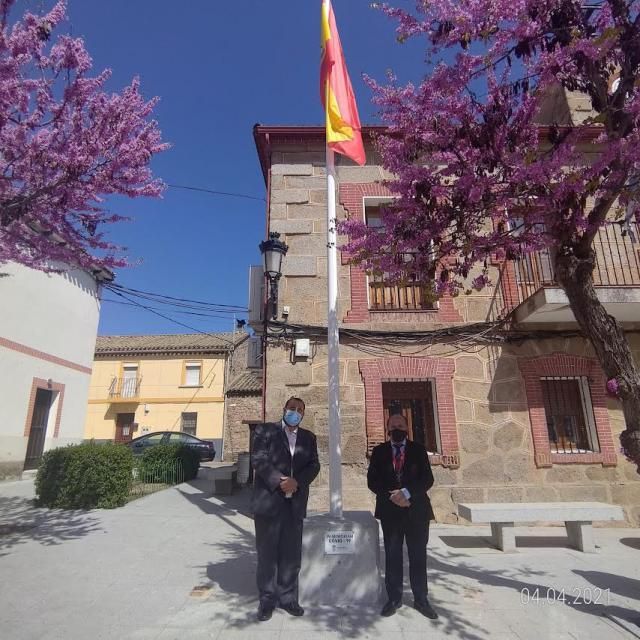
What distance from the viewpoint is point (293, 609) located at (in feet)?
11.7

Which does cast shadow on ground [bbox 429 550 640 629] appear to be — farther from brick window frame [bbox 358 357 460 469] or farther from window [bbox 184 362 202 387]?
window [bbox 184 362 202 387]

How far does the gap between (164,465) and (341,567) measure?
9135mm

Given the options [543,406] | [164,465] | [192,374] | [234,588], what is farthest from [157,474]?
[192,374]

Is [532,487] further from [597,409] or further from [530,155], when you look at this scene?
[530,155]

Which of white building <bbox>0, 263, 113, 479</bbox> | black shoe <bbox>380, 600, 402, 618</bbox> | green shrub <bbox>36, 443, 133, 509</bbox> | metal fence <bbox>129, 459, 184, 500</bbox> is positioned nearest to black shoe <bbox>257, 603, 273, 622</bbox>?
black shoe <bbox>380, 600, 402, 618</bbox>

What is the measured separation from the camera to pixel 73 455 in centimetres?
786

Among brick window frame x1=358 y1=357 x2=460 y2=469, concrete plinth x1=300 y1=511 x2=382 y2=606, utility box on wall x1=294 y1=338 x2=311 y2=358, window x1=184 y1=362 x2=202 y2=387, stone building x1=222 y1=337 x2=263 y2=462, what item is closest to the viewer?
concrete plinth x1=300 y1=511 x2=382 y2=606

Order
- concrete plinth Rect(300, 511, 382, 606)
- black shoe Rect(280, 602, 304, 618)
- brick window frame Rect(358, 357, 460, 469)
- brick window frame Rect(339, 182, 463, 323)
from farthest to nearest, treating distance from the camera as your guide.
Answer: brick window frame Rect(339, 182, 463, 323), brick window frame Rect(358, 357, 460, 469), concrete plinth Rect(300, 511, 382, 606), black shoe Rect(280, 602, 304, 618)

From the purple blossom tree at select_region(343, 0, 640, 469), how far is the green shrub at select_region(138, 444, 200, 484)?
9.83 m

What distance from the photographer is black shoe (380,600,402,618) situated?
3543 millimetres

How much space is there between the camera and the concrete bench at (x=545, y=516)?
17.8 ft

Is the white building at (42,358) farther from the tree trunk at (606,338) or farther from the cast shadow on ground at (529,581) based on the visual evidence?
the tree trunk at (606,338)

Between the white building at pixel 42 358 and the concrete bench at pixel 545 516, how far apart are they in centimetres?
1080

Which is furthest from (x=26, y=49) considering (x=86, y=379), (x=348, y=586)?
(x=86, y=379)
